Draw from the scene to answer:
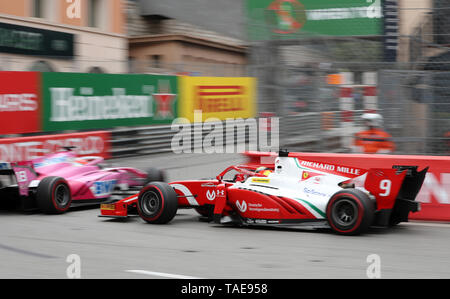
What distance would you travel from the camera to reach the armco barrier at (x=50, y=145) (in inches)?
452

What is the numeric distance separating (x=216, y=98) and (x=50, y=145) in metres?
7.59

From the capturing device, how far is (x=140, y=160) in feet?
52.2

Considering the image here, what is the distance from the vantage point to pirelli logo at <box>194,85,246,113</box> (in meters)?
18.6

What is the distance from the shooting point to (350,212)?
24.5 ft

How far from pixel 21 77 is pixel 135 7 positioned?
17.7 meters

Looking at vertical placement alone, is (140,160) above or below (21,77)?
below

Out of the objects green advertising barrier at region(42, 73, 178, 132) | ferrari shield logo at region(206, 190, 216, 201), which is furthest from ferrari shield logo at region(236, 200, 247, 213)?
green advertising barrier at region(42, 73, 178, 132)

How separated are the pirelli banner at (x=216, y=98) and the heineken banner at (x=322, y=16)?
2.26 meters

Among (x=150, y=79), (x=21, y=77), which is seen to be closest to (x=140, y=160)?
(x=150, y=79)

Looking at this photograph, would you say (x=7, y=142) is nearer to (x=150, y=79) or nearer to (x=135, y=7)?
(x=150, y=79)
